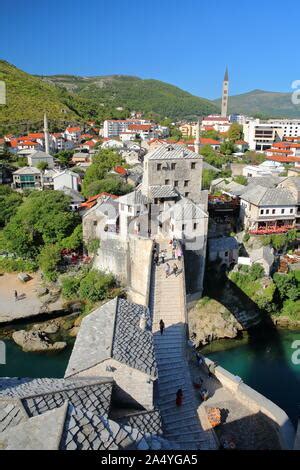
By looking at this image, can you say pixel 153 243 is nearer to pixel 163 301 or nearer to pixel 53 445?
pixel 163 301

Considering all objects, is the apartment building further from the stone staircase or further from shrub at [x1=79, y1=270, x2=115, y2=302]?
the stone staircase

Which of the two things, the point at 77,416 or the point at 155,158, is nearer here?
the point at 77,416

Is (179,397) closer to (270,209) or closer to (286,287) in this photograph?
(286,287)

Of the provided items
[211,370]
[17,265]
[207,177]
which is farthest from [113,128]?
[211,370]

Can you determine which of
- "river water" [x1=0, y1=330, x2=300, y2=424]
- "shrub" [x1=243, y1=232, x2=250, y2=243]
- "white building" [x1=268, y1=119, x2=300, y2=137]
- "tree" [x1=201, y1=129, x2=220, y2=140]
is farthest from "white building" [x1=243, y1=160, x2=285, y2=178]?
"white building" [x1=268, y1=119, x2=300, y2=137]

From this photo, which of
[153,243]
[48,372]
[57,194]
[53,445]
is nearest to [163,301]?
[153,243]
